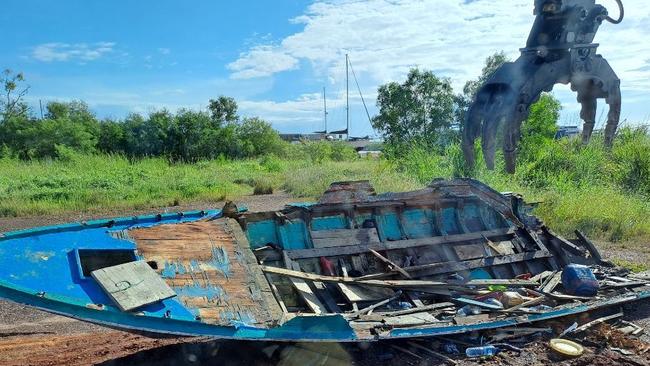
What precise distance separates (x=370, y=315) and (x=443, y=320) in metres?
0.72

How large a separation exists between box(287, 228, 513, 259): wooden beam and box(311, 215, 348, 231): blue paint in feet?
1.33

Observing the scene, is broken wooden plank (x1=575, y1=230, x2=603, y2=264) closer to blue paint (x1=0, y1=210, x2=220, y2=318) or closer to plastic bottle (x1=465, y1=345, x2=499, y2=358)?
plastic bottle (x1=465, y1=345, x2=499, y2=358)

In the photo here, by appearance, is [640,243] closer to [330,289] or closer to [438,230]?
[438,230]

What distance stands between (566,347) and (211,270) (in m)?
3.55

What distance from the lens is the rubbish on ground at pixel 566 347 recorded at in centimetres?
505

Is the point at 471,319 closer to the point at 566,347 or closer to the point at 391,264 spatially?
the point at 566,347

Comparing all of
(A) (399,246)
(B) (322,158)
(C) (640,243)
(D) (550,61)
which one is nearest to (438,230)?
(A) (399,246)

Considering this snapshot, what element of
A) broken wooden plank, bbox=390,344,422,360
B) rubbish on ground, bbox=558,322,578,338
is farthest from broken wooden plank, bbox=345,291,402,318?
rubbish on ground, bbox=558,322,578,338

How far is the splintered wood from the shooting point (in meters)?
4.39

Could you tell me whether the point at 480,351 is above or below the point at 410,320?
below

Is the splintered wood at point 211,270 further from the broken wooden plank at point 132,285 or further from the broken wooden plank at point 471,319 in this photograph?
the broken wooden plank at point 471,319

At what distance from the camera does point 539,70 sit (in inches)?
208

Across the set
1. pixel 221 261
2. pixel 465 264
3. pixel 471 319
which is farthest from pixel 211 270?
pixel 465 264

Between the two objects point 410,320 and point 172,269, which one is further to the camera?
point 410,320
